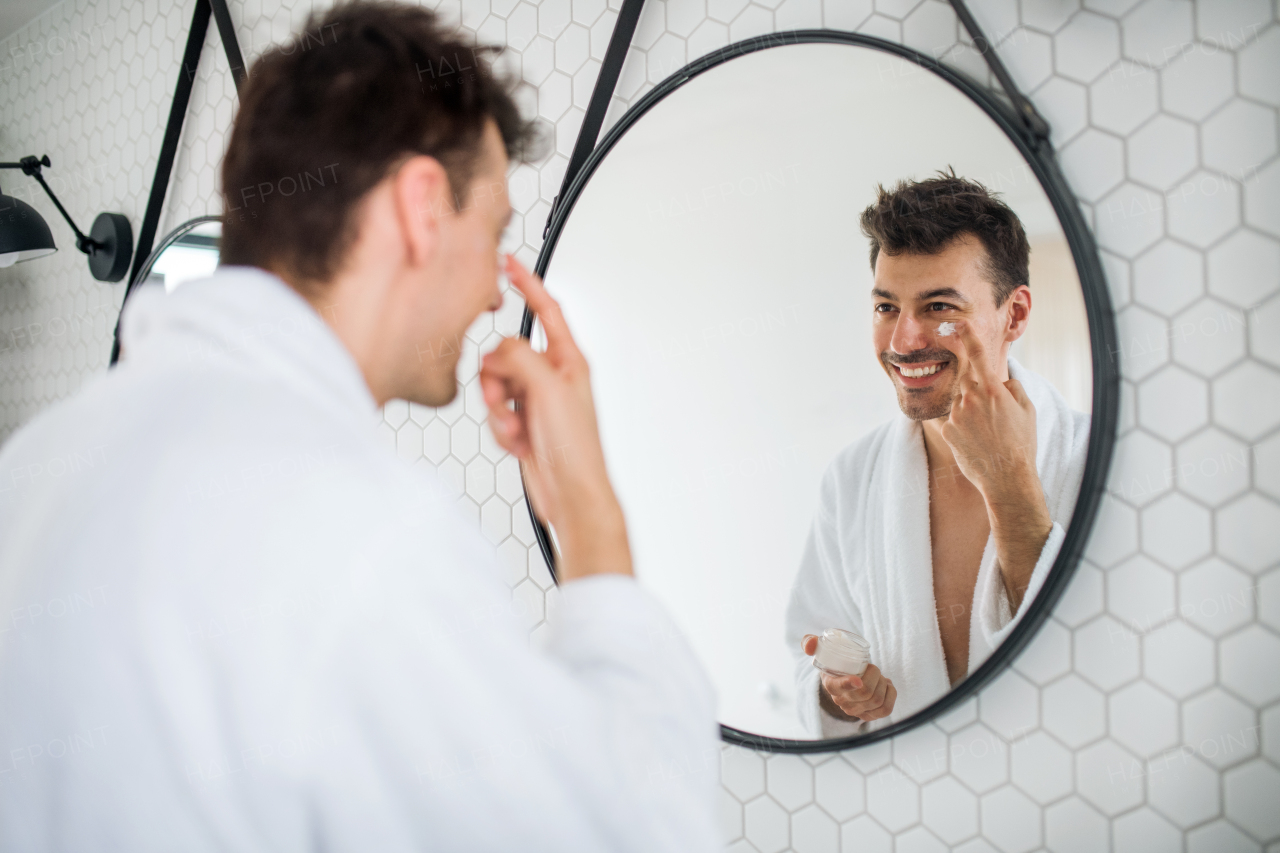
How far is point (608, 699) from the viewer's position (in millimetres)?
452

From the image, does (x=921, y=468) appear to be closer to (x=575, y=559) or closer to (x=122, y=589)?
(x=575, y=559)

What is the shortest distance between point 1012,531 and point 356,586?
54 centimetres

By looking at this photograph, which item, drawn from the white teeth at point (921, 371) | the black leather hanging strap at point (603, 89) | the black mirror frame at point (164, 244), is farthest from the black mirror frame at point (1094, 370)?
the black mirror frame at point (164, 244)

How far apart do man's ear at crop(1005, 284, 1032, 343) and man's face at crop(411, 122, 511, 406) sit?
0.42 metres

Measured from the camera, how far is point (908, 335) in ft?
2.48

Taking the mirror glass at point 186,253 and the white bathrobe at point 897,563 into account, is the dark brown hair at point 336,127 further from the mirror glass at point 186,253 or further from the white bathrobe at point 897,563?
the mirror glass at point 186,253

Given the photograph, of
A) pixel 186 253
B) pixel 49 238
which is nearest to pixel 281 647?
pixel 186 253

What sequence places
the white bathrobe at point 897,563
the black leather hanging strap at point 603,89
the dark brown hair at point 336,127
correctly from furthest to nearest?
Answer: the black leather hanging strap at point 603,89 < the white bathrobe at point 897,563 < the dark brown hair at point 336,127

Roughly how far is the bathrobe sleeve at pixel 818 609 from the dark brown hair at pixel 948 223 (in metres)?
0.23

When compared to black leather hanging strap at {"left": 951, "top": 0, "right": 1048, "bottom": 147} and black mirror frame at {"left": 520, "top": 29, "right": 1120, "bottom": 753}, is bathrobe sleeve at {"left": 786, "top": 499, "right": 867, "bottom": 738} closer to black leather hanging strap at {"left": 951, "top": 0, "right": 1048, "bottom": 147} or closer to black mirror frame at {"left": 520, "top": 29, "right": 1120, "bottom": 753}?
black mirror frame at {"left": 520, "top": 29, "right": 1120, "bottom": 753}

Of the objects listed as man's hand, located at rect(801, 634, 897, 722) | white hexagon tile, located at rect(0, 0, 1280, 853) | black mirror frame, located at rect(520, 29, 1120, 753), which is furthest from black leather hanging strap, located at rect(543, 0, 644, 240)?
man's hand, located at rect(801, 634, 897, 722)

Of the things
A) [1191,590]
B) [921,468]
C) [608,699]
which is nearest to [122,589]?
[608,699]

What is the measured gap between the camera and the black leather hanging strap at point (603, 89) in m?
0.98

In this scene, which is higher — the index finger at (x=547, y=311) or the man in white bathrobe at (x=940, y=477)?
the index finger at (x=547, y=311)
